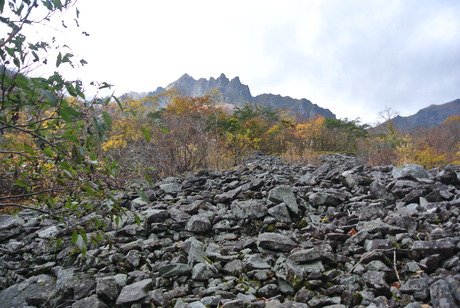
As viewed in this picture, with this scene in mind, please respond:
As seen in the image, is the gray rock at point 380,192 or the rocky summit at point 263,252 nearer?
the rocky summit at point 263,252

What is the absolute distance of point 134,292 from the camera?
6.66 feet

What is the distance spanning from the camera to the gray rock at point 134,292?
1974mm

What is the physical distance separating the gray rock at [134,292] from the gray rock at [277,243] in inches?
41.4

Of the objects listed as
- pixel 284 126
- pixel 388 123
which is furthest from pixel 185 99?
pixel 388 123

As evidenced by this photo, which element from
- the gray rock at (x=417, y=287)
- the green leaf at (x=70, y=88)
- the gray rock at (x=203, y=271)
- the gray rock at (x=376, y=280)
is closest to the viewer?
the green leaf at (x=70, y=88)

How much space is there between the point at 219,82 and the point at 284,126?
94654 millimetres

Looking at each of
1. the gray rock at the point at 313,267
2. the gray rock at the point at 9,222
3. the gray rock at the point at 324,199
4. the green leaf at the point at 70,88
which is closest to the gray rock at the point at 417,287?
the gray rock at the point at 313,267

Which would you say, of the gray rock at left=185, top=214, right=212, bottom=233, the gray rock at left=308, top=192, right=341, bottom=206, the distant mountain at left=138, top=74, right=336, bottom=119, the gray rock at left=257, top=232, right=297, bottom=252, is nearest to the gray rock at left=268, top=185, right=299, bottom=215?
the gray rock at left=308, top=192, right=341, bottom=206

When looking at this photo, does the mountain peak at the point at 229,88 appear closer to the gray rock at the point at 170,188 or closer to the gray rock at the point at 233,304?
the gray rock at the point at 170,188

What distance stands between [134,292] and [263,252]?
44.7 inches

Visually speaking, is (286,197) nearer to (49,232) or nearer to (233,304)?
(233,304)

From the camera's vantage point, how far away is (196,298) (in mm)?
1915

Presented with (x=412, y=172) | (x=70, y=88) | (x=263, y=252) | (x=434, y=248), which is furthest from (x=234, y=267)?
(x=412, y=172)

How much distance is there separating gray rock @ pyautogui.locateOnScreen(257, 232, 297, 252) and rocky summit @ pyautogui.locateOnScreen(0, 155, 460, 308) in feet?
0.03
